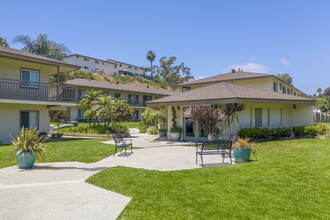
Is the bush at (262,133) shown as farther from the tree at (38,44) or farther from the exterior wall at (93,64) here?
the exterior wall at (93,64)

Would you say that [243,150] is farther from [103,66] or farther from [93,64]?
[103,66]

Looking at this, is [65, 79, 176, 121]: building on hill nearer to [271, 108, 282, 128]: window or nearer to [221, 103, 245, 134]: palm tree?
[221, 103, 245, 134]: palm tree

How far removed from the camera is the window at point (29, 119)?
1784 cm

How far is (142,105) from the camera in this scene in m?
48.8

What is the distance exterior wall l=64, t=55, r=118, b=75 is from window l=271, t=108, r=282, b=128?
6046cm

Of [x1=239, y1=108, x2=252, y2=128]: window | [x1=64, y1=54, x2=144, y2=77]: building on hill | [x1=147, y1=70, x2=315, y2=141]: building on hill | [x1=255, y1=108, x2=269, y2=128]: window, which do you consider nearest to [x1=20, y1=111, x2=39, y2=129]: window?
[x1=147, y1=70, x2=315, y2=141]: building on hill

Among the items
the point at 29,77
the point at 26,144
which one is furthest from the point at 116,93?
the point at 26,144

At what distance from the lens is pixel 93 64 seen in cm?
7175

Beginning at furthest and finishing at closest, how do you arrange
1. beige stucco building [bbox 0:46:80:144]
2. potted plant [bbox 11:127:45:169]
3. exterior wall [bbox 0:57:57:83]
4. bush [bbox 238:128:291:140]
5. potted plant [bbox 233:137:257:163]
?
exterior wall [bbox 0:57:57:83] → beige stucco building [bbox 0:46:80:144] → bush [bbox 238:128:291:140] → potted plant [bbox 233:137:257:163] → potted plant [bbox 11:127:45:169]

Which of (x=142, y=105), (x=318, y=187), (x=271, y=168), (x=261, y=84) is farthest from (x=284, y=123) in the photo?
(x=142, y=105)

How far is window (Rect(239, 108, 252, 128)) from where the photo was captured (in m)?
16.1

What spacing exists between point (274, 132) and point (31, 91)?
1934 cm

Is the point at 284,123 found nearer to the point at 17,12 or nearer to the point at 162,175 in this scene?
the point at 162,175

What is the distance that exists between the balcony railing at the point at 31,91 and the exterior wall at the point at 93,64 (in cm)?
5044
